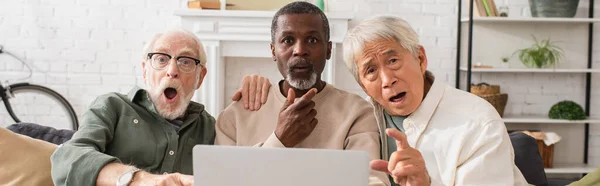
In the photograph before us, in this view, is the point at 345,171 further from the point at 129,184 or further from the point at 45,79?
the point at 45,79

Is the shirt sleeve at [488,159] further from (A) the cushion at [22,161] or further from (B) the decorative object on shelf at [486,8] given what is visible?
(B) the decorative object on shelf at [486,8]

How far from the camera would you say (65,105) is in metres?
5.19

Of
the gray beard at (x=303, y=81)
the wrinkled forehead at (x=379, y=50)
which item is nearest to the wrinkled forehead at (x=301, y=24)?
the gray beard at (x=303, y=81)

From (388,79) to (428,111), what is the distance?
0.14 meters

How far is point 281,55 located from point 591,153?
13.8 ft

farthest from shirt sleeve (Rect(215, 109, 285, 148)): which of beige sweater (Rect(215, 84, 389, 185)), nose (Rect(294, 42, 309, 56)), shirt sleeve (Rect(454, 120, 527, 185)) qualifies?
shirt sleeve (Rect(454, 120, 527, 185))

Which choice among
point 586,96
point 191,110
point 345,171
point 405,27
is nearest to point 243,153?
point 345,171

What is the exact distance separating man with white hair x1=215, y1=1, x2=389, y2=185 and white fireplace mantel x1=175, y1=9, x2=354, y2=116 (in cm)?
281

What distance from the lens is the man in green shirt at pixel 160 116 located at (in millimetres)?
2180

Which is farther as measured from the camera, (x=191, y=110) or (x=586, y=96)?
(x=586, y=96)

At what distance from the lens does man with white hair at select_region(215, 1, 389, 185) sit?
2078 millimetres

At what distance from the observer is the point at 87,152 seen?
1962mm

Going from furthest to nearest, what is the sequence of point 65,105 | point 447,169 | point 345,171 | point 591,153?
point 591,153 < point 65,105 < point 447,169 < point 345,171

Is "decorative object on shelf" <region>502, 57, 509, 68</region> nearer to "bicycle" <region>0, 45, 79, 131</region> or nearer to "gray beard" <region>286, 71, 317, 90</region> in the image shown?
"bicycle" <region>0, 45, 79, 131</region>
